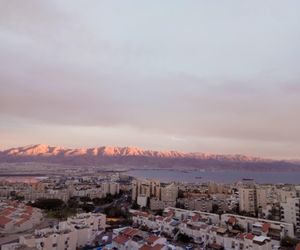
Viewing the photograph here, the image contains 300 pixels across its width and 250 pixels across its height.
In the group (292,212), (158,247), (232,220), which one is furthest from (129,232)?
(292,212)

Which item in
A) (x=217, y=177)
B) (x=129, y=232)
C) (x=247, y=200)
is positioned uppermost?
(x=247, y=200)

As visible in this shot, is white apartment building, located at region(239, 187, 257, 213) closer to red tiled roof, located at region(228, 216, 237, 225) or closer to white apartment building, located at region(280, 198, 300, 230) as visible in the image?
white apartment building, located at region(280, 198, 300, 230)

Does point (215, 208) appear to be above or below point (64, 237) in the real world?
below

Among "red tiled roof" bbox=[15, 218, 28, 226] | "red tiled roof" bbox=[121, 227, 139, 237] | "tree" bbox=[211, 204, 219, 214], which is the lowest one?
"tree" bbox=[211, 204, 219, 214]

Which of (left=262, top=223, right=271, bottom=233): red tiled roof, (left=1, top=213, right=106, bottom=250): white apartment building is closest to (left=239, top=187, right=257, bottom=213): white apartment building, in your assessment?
(left=262, top=223, right=271, bottom=233): red tiled roof

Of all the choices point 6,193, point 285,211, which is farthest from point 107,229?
point 6,193

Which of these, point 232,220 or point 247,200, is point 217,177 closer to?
point 247,200

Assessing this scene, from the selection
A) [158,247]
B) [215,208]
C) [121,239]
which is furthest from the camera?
[215,208]

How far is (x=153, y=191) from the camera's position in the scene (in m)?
24.0

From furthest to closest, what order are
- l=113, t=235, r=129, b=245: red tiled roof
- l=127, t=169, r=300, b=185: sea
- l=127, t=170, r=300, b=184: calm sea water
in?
l=127, t=170, r=300, b=184: calm sea water → l=127, t=169, r=300, b=185: sea → l=113, t=235, r=129, b=245: red tiled roof

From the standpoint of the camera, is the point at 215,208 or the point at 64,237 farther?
the point at 215,208

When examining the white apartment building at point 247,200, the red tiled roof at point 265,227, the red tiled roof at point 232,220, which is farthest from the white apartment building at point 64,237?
the white apartment building at point 247,200

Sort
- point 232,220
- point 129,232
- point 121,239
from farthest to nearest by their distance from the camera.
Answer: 1. point 232,220
2. point 129,232
3. point 121,239

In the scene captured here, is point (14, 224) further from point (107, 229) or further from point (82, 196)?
point (82, 196)
